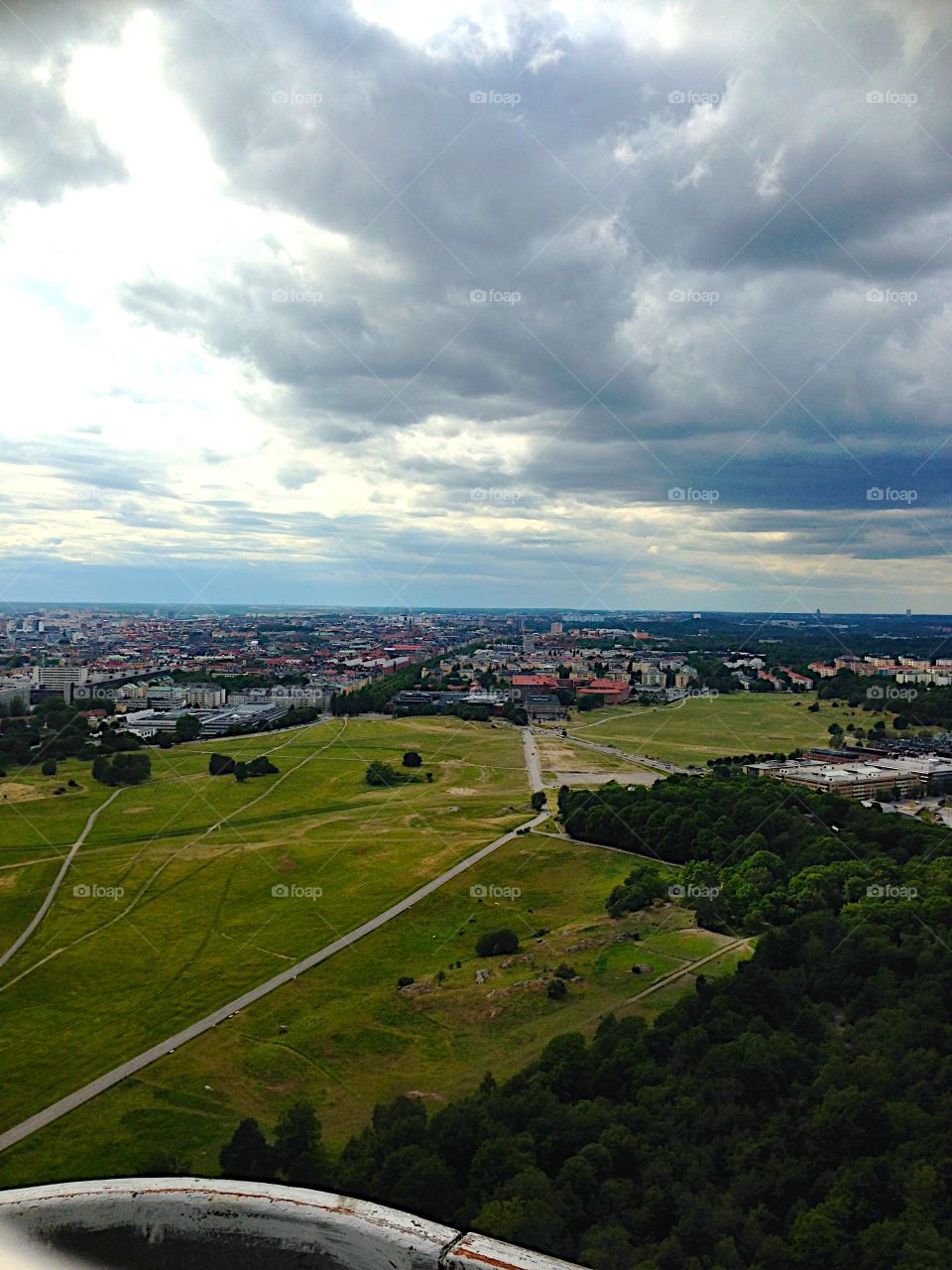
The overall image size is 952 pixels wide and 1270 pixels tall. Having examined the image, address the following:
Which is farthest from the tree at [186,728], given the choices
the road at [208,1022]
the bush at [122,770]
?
the road at [208,1022]

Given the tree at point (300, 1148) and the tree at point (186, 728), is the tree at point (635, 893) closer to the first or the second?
the tree at point (300, 1148)

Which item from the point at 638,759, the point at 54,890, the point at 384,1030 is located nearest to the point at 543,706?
the point at 638,759

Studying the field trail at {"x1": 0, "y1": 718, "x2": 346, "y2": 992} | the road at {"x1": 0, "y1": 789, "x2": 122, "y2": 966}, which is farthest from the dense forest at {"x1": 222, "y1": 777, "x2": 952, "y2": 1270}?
the road at {"x1": 0, "y1": 789, "x2": 122, "y2": 966}

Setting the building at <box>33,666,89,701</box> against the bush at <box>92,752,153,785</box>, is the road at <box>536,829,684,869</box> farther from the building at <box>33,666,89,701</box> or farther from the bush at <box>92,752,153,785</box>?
the building at <box>33,666,89,701</box>

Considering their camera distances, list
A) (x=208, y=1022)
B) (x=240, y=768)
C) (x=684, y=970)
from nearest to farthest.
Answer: (x=208, y=1022)
(x=684, y=970)
(x=240, y=768)

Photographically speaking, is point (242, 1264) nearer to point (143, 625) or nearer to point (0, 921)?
point (0, 921)

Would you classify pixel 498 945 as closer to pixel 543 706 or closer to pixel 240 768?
pixel 240 768

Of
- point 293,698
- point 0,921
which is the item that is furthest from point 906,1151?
point 293,698
